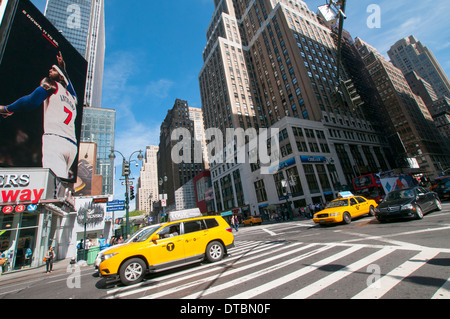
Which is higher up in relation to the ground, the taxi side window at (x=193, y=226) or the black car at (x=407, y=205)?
the taxi side window at (x=193, y=226)

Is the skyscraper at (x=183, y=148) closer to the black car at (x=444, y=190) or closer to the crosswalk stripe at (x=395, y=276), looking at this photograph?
the black car at (x=444, y=190)

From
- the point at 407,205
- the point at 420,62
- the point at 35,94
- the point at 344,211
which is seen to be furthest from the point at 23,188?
the point at 420,62

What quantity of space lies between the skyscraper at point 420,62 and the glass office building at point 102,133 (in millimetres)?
203443

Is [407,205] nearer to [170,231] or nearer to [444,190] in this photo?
[170,231]

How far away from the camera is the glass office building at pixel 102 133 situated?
71.3 m

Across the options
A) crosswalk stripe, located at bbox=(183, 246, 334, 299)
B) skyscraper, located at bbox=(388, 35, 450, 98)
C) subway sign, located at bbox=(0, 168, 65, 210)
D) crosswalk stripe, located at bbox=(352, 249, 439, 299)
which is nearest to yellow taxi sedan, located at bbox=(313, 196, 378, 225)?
crosswalk stripe, located at bbox=(183, 246, 334, 299)

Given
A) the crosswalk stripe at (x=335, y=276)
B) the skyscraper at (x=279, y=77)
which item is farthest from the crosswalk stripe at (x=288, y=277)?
the skyscraper at (x=279, y=77)

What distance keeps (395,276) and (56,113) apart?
1190 inches

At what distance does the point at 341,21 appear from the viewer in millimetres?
5750

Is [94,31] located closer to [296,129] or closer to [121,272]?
[296,129]

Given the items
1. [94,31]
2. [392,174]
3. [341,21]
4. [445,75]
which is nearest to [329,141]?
[392,174]

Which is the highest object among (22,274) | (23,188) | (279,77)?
(279,77)

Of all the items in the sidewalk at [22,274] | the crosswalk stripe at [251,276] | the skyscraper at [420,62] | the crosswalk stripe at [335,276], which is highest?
the skyscraper at [420,62]

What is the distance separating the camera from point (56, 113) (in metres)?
22.6
